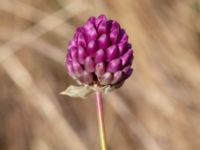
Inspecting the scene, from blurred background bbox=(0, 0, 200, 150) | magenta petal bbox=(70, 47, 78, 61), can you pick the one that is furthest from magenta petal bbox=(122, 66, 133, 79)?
blurred background bbox=(0, 0, 200, 150)

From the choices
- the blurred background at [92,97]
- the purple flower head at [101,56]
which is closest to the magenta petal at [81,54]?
the purple flower head at [101,56]

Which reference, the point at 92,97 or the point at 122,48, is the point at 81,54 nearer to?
the point at 122,48

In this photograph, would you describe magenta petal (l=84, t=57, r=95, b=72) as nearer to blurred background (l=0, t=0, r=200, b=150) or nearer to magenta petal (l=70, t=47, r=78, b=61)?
magenta petal (l=70, t=47, r=78, b=61)

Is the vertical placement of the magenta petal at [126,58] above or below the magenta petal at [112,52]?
below

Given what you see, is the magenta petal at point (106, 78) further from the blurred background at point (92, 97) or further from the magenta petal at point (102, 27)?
the blurred background at point (92, 97)

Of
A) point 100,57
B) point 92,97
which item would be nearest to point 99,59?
point 100,57

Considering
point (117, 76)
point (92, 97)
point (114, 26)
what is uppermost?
point (92, 97)

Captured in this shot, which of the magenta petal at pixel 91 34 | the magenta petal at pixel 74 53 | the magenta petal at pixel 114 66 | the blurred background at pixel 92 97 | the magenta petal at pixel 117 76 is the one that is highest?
the blurred background at pixel 92 97
